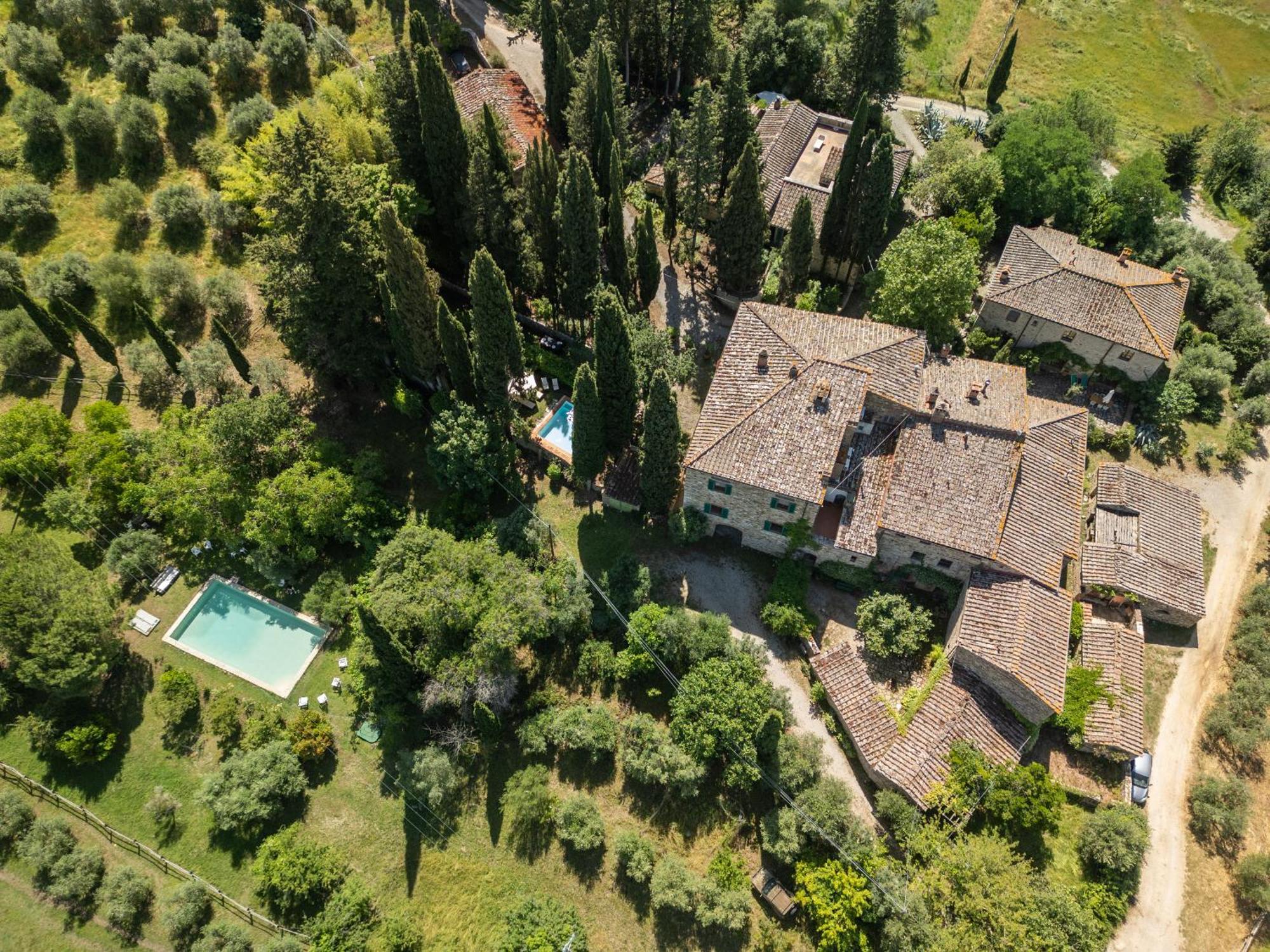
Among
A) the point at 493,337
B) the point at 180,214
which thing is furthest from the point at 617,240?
the point at 180,214

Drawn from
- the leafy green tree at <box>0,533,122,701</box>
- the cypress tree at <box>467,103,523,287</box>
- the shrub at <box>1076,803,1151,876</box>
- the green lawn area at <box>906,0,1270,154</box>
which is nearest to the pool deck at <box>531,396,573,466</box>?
the cypress tree at <box>467,103,523,287</box>

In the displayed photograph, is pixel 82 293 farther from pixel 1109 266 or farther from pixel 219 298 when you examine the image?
pixel 1109 266

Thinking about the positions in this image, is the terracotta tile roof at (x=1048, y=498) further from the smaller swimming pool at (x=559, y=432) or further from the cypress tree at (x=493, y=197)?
the cypress tree at (x=493, y=197)

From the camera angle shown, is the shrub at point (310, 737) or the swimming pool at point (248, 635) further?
the swimming pool at point (248, 635)

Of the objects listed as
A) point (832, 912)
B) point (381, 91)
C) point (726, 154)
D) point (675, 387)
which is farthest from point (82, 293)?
point (832, 912)

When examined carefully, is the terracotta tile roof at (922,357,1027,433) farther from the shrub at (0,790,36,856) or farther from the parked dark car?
the shrub at (0,790,36,856)

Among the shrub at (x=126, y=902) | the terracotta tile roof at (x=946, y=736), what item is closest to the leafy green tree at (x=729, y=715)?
the terracotta tile roof at (x=946, y=736)
